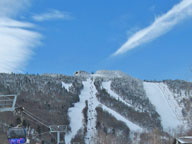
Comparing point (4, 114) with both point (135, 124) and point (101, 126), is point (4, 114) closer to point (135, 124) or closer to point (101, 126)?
point (101, 126)

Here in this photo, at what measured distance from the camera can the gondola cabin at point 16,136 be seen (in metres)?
20.7

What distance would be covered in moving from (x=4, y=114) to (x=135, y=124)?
7037cm

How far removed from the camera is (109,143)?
86812 mm

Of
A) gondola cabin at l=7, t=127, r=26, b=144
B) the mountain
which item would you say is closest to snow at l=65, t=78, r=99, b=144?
the mountain

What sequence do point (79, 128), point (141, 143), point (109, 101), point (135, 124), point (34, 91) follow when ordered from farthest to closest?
1. point (109, 101)
2. point (34, 91)
3. point (135, 124)
4. point (79, 128)
5. point (141, 143)

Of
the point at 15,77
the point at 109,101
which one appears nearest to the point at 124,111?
the point at 109,101

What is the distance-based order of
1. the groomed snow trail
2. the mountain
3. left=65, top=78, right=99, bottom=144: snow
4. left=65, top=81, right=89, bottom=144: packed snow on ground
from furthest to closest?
1. left=65, top=81, right=89, bottom=144: packed snow on ground
2. left=65, top=78, right=99, bottom=144: snow
3. the groomed snow trail
4. the mountain

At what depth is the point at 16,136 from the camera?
68.0 feet

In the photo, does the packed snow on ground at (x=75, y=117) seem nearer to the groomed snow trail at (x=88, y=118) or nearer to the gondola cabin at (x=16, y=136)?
the groomed snow trail at (x=88, y=118)

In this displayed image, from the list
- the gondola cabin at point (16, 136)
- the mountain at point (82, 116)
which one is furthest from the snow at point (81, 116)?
the gondola cabin at point (16, 136)

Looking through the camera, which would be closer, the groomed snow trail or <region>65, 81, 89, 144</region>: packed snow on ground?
the groomed snow trail

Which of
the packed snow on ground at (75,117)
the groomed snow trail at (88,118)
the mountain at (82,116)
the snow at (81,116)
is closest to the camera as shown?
the mountain at (82,116)

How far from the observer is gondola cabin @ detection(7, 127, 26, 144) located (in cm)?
2069

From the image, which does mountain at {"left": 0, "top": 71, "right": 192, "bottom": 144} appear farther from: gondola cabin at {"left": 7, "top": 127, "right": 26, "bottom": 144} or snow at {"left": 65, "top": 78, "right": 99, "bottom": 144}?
gondola cabin at {"left": 7, "top": 127, "right": 26, "bottom": 144}
